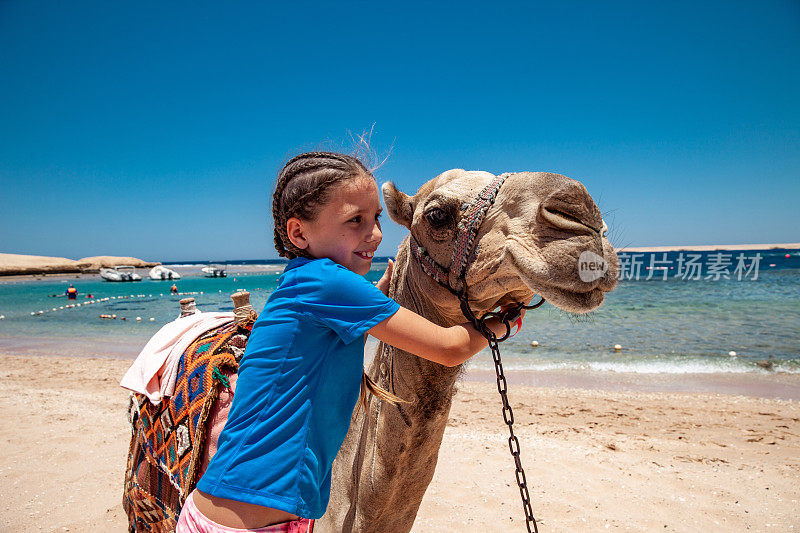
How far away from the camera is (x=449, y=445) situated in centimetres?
628

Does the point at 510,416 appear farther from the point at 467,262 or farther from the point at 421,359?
the point at 467,262

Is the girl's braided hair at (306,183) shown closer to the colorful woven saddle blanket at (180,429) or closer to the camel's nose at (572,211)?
the camel's nose at (572,211)

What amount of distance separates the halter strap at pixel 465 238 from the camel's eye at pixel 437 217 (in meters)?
0.07

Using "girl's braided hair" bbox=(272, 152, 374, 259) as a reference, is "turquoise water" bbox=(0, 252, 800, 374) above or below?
below

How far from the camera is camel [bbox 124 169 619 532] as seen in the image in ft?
4.44

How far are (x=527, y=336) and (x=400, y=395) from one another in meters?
14.0

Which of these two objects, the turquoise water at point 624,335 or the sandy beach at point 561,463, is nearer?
the sandy beach at point 561,463

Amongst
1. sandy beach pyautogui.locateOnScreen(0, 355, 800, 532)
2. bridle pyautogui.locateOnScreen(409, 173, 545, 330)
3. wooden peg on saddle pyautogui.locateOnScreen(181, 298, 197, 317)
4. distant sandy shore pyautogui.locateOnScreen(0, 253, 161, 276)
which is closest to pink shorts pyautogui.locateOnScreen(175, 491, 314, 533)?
bridle pyautogui.locateOnScreen(409, 173, 545, 330)

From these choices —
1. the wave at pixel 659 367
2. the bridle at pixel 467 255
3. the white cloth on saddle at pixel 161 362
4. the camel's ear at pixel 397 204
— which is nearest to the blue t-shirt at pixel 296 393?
the bridle at pixel 467 255

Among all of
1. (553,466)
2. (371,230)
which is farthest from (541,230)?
(553,466)

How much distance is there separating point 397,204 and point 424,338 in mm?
691

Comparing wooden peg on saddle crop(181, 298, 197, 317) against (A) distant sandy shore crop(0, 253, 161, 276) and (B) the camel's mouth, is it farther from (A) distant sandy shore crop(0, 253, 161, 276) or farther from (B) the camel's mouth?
(A) distant sandy shore crop(0, 253, 161, 276)

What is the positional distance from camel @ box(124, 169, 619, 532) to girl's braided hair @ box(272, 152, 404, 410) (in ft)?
0.68

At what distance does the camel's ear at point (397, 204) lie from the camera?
1.91 m
